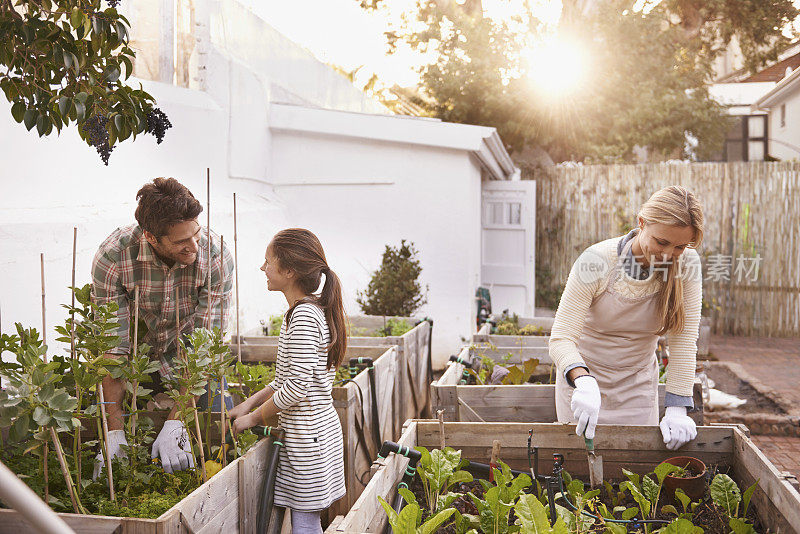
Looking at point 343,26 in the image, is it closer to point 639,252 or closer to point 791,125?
point 791,125

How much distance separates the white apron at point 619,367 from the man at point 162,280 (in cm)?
150

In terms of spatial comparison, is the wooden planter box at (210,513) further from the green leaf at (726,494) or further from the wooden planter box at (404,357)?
the wooden planter box at (404,357)

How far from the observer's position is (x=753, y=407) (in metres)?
6.10

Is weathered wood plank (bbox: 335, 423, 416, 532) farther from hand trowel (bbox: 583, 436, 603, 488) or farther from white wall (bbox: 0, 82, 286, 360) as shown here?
white wall (bbox: 0, 82, 286, 360)

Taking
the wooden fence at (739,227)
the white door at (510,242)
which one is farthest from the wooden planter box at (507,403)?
the wooden fence at (739,227)

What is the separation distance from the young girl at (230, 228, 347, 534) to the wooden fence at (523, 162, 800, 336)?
838 centimetres

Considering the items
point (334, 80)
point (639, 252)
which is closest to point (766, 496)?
point (639, 252)

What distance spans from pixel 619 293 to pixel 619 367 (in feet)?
1.19

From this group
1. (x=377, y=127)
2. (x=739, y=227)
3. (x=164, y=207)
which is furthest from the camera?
(x=739, y=227)

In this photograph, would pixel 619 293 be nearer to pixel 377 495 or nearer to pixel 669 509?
pixel 669 509

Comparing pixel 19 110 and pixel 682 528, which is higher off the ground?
pixel 19 110

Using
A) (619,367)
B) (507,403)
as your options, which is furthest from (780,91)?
(619,367)

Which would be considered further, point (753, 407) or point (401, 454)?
point (753, 407)

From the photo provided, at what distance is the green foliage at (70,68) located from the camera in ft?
5.83
